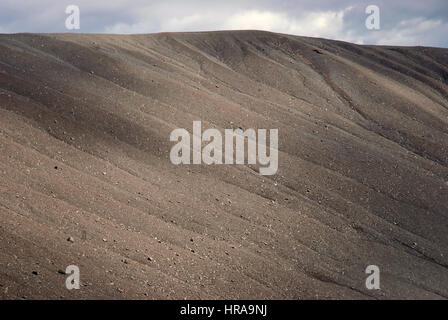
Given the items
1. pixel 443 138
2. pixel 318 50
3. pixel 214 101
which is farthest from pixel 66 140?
pixel 318 50

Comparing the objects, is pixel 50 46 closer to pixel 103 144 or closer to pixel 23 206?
pixel 103 144

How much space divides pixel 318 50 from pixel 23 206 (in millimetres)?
24504

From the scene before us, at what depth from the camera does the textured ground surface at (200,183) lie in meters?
11.2

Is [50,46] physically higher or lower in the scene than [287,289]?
higher

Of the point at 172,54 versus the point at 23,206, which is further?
the point at 172,54

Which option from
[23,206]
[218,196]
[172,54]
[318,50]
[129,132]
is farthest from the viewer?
[318,50]

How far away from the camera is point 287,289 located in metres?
11.7
